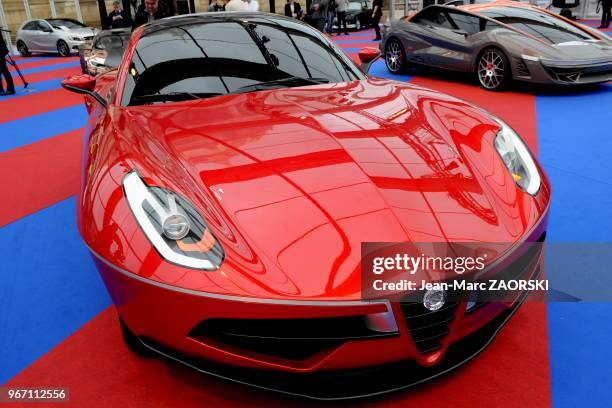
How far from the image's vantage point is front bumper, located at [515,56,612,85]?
21.3 ft

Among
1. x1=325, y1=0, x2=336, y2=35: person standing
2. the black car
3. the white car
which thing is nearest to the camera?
the white car

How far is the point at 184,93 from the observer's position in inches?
105

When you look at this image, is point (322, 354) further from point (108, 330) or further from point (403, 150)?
point (108, 330)

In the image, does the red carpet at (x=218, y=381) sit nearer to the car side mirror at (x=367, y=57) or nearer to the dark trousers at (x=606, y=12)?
the car side mirror at (x=367, y=57)

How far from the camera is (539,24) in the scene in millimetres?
7238

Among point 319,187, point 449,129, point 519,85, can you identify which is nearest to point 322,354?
point 319,187

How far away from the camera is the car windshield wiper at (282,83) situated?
273 centimetres

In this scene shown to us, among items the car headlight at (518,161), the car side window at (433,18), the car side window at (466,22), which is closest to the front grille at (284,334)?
the car headlight at (518,161)

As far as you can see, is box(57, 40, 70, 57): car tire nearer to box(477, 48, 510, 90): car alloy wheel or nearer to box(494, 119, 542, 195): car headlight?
box(477, 48, 510, 90): car alloy wheel

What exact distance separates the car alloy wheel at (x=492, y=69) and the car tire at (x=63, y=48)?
43.8 ft

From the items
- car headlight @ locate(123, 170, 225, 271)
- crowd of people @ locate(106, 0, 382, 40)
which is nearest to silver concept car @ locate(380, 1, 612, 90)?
crowd of people @ locate(106, 0, 382, 40)

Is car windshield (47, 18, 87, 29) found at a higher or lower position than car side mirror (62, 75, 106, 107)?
lower

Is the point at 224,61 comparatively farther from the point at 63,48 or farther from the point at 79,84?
the point at 63,48

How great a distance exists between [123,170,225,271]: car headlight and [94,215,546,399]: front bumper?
0.11 m
